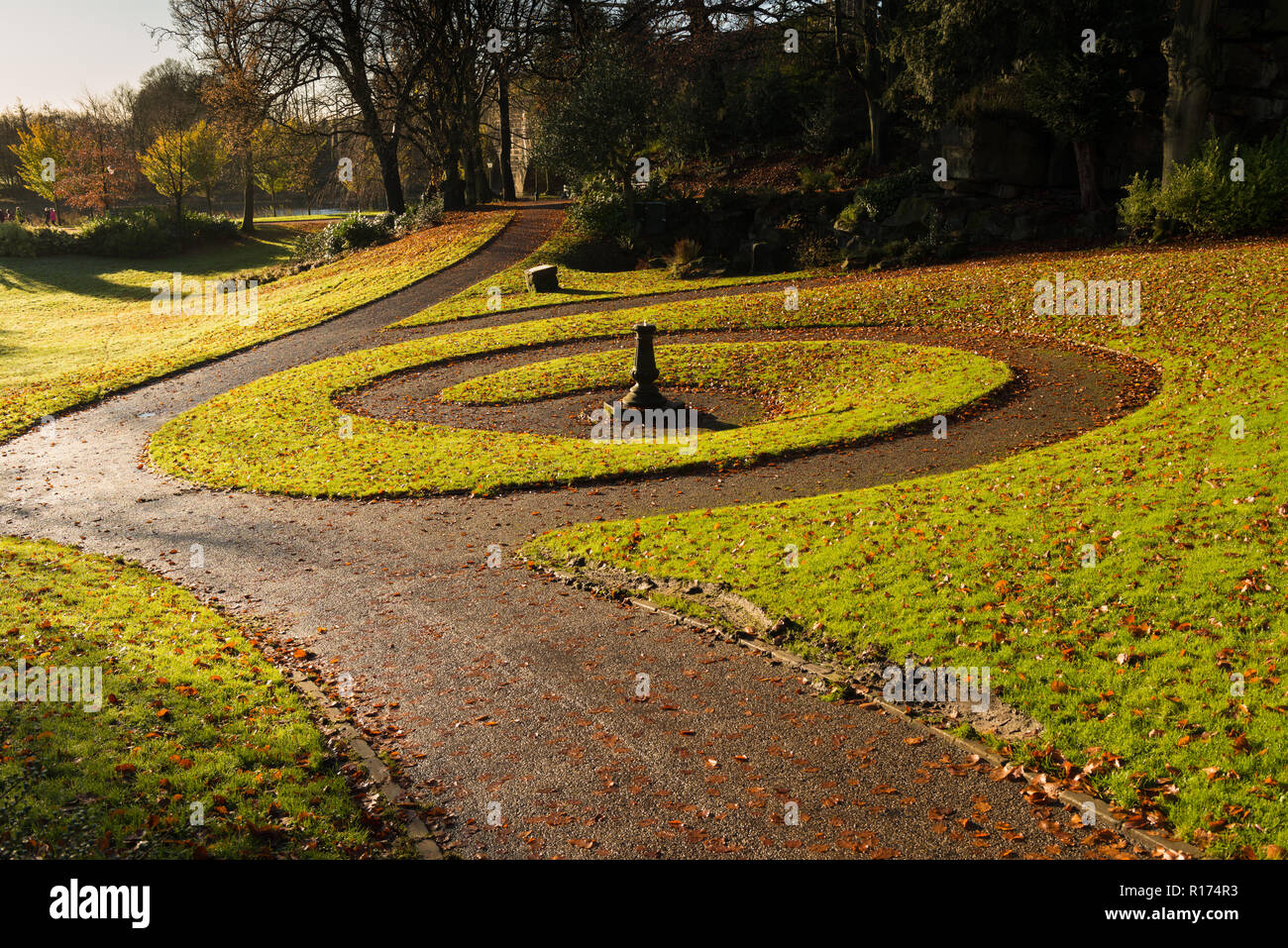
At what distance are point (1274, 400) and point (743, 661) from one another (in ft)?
33.5

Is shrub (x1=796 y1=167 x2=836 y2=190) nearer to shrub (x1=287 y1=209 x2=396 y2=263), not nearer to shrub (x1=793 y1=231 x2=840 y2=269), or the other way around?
shrub (x1=793 y1=231 x2=840 y2=269)

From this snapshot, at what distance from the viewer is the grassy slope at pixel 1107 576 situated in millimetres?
6949

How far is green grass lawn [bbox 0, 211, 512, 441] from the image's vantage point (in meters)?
26.6

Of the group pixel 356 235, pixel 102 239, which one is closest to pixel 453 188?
pixel 356 235

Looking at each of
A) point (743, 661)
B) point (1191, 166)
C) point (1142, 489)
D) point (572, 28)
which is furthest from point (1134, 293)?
point (572, 28)

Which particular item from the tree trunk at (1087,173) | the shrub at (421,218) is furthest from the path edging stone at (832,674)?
the shrub at (421,218)

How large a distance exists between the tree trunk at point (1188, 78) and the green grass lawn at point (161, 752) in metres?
27.8

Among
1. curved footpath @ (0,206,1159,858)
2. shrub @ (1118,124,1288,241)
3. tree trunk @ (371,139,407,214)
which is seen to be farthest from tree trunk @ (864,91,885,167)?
tree trunk @ (371,139,407,214)

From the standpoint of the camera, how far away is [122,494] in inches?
649

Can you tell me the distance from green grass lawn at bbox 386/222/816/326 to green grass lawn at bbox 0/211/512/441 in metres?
3.64

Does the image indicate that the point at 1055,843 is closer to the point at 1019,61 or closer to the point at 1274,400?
the point at 1274,400

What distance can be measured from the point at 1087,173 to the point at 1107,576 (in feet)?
79.5

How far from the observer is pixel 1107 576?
9.54 m

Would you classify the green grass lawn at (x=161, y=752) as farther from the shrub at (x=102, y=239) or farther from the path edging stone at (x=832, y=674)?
the shrub at (x=102, y=239)
